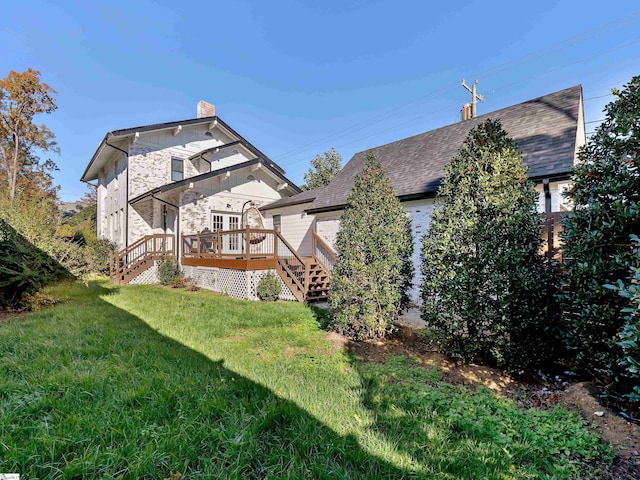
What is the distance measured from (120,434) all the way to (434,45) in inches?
652

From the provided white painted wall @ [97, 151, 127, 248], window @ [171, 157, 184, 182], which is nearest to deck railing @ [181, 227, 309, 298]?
window @ [171, 157, 184, 182]

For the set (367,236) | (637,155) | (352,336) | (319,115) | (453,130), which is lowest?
(352,336)

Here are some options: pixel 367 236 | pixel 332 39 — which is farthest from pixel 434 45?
pixel 367 236

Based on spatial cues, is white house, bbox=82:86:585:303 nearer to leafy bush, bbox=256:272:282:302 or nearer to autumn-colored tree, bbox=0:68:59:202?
leafy bush, bbox=256:272:282:302

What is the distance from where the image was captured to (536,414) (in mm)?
2695

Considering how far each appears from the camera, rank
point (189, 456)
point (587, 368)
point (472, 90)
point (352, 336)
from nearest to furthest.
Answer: point (189, 456) → point (587, 368) → point (352, 336) → point (472, 90)

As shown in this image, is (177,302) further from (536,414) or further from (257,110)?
(257,110)

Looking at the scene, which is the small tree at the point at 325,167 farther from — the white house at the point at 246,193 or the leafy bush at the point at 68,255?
the leafy bush at the point at 68,255

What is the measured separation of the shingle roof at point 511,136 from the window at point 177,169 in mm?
8045

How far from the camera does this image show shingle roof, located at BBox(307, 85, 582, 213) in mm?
6539

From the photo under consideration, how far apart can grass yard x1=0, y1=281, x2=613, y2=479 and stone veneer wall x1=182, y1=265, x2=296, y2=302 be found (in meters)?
4.64

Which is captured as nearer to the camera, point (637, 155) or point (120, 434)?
point (120, 434)

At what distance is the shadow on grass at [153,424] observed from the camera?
2002mm

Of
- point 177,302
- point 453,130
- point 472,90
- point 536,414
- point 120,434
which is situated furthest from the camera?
point 472,90
